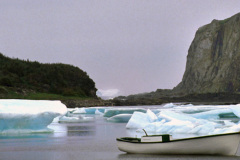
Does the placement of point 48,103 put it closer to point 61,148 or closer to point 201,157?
point 61,148

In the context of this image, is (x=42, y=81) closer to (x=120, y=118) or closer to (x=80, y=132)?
(x=120, y=118)

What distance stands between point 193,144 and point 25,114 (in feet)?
34.2

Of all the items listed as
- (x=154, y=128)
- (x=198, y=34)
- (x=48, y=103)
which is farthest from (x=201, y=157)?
(x=198, y=34)

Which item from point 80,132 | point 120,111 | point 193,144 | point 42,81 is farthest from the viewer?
point 42,81

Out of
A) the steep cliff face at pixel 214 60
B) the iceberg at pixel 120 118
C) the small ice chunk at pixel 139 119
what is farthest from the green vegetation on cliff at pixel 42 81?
the steep cliff face at pixel 214 60

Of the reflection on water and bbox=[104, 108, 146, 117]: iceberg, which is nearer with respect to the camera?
the reflection on water

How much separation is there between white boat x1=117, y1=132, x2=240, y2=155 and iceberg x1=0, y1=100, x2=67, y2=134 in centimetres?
891

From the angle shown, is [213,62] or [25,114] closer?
[25,114]

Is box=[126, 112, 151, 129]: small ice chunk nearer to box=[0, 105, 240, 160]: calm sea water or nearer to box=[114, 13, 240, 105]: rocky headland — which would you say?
box=[0, 105, 240, 160]: calm sea water

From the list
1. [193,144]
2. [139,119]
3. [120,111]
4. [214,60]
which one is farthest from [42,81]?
[214,60]

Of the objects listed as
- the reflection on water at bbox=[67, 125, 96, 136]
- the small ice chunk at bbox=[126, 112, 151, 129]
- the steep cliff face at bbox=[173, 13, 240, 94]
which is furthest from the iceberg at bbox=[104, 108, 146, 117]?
the steep cliff face at bbox=[173, 13, 240, 94]

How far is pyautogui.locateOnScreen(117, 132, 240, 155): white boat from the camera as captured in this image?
42.8 ft

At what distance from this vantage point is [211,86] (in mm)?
150500

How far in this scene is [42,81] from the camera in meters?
82.3
